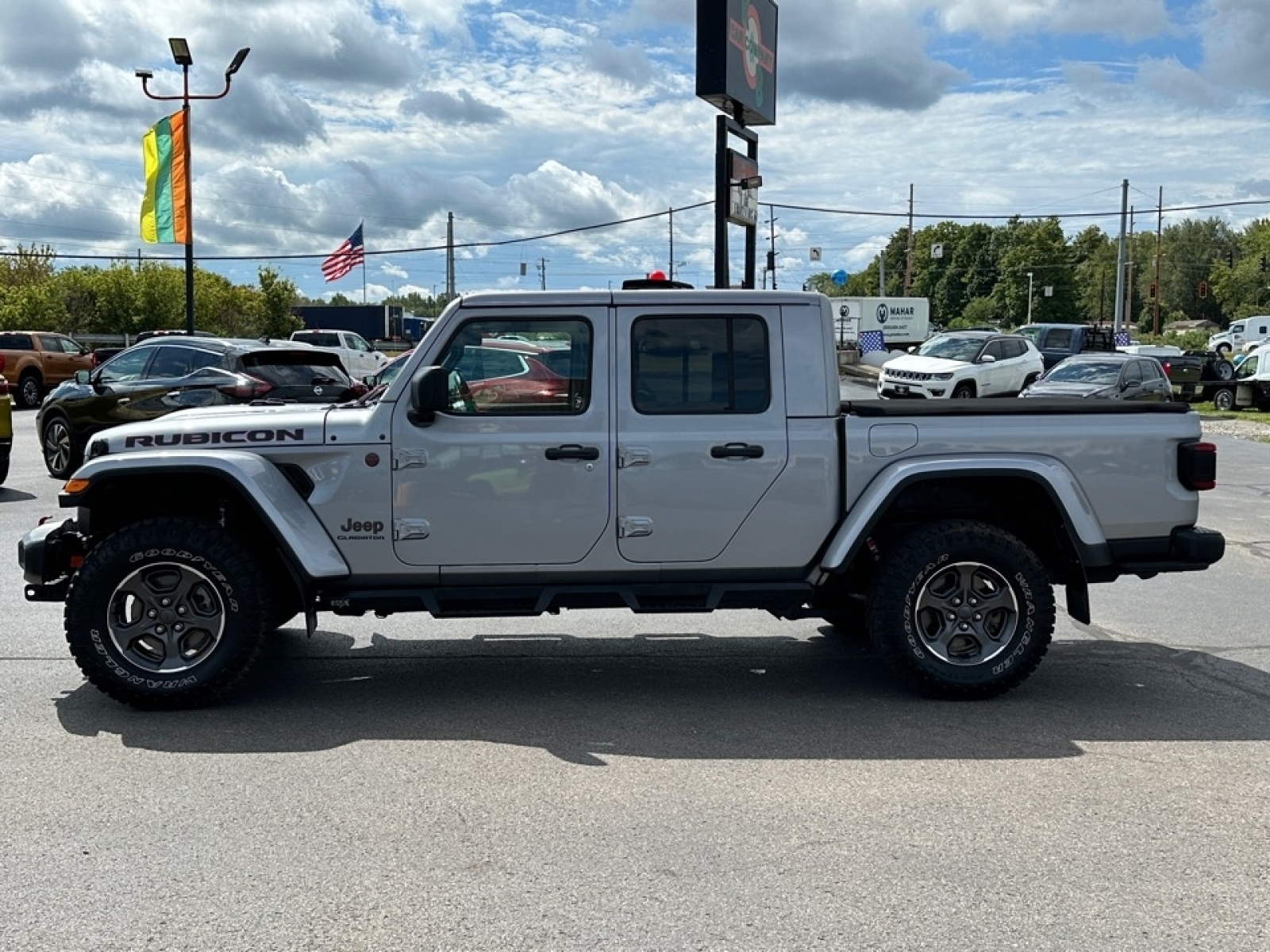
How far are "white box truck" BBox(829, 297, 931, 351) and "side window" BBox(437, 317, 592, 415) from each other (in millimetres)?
52948

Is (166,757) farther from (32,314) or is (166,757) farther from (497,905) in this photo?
(32,314)

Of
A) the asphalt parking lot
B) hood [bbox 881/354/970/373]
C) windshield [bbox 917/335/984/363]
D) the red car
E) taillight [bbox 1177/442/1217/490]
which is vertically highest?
windshield [bbox 917/335/984/363]

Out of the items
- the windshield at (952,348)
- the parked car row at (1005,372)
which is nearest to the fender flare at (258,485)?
the parked car row at (1005,372)

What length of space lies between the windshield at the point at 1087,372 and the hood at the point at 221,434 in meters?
20.2

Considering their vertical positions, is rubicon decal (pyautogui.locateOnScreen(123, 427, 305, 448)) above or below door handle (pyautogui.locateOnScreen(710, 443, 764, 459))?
above

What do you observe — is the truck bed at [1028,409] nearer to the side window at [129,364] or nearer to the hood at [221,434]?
the hood at [221,434]

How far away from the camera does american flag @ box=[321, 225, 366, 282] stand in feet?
147

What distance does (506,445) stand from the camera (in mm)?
5539

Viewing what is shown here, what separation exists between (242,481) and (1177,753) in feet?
13.8

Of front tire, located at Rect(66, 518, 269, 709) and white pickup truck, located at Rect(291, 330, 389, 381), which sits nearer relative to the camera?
front tire, located at Rect(66, 518, 269, 709)

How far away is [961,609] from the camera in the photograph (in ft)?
18.9

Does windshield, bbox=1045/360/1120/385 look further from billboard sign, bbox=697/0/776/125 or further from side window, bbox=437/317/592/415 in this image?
side window, bbox=437/317/592/415

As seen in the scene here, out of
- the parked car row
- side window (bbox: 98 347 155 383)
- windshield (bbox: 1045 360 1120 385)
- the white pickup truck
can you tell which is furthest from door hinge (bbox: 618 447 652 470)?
the white pickup truck

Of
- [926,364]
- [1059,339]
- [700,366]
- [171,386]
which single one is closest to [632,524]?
[700,366]
